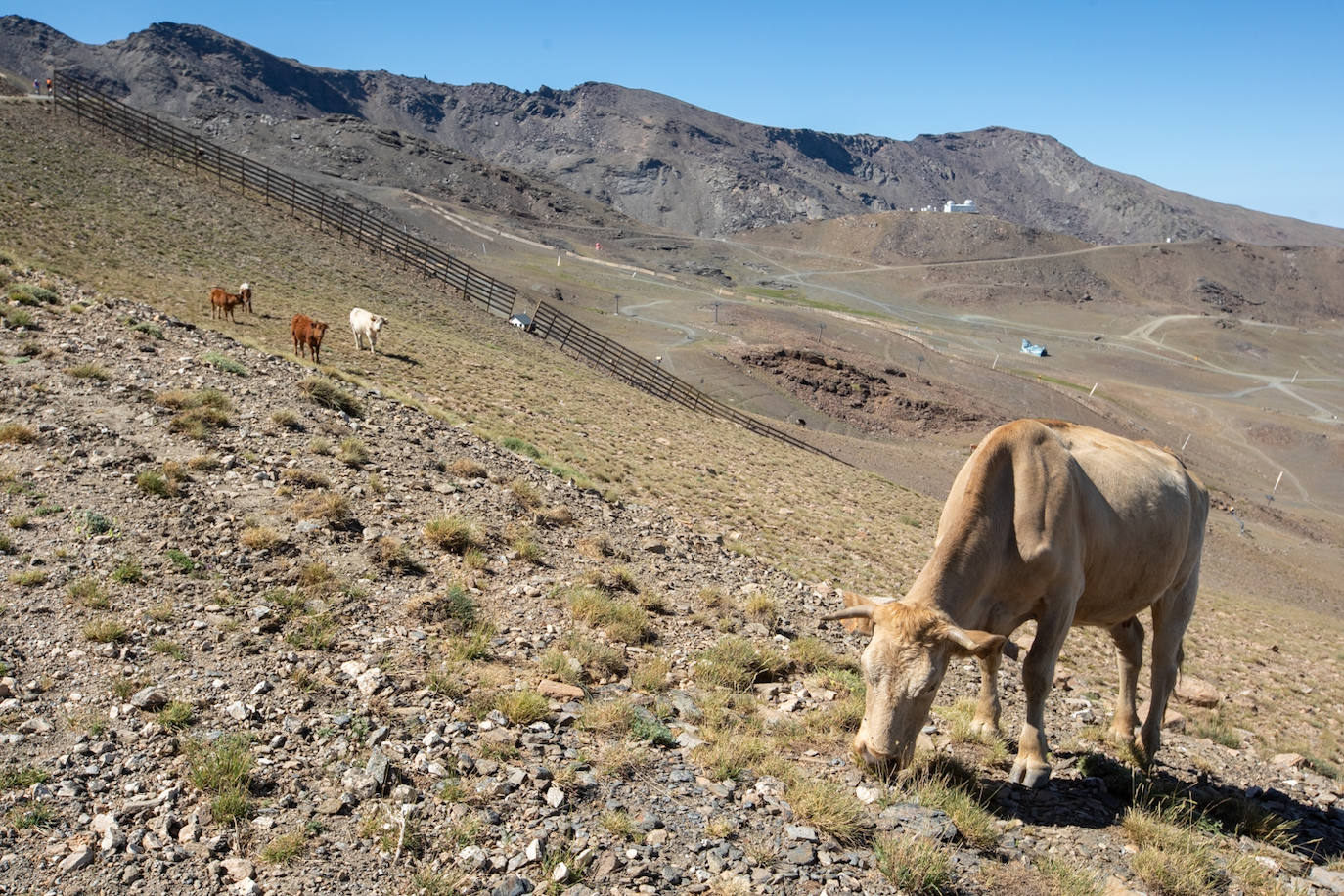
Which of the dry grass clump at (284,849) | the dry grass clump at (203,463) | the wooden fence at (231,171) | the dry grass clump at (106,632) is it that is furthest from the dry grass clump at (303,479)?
the wooden fence at (231,171)

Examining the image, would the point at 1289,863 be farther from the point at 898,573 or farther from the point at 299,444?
the point at 299,444

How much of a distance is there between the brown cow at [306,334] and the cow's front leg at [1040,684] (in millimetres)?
18405

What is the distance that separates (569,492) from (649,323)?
47.5 metres

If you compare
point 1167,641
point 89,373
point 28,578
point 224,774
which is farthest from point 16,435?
point 1167,641

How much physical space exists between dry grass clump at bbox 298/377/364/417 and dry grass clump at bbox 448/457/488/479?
2.55 metres

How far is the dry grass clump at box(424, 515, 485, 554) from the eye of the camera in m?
8.81

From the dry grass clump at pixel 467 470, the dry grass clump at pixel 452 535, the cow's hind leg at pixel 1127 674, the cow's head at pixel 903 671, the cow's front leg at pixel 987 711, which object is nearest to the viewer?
the cow's head at pixel 903 671

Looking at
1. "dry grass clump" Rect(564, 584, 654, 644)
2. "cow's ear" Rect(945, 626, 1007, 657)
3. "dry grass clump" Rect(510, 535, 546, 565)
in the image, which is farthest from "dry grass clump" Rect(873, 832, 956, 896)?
"dry grass clump" Rect(510, 535, 546, 565)

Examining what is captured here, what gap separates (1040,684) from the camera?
6109mm

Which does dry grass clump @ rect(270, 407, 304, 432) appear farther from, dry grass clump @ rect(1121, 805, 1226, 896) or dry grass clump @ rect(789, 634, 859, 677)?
dry grass clump @ rect(1121, 805, 1226, 896)

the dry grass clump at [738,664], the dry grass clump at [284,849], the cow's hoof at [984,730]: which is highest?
the cow's hoof at [984,730]

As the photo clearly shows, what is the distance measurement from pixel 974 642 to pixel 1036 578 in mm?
1413

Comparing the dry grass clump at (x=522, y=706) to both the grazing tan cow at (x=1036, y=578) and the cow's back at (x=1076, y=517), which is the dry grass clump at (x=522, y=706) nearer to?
the grazing tan cow at (x=1036, y=578)

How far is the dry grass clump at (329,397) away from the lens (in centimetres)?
1277
